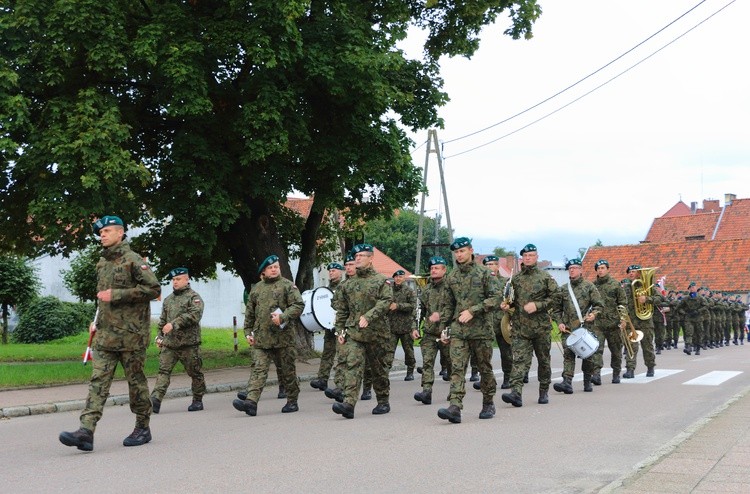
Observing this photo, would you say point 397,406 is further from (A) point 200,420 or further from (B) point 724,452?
(B) point 724,452

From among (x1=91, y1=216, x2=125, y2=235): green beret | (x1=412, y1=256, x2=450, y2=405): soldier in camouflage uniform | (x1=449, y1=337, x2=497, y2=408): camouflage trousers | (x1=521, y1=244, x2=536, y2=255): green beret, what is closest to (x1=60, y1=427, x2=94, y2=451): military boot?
(x1=91, y1=216, x2=125, y2=235): green beret

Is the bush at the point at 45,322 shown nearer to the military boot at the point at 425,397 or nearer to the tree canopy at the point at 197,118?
the tree canopy at the point at 197,118

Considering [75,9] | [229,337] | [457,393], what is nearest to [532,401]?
[457,393]

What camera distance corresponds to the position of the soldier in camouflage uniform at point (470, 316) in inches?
418

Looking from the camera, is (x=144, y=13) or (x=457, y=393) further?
(x=144, y=13)

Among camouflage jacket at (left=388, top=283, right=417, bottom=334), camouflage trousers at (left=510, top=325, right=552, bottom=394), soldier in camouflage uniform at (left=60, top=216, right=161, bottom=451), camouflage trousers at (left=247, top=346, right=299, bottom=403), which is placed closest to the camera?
soldier in camouflage uniform at (left=60, top=216, right=161, bottom=451)

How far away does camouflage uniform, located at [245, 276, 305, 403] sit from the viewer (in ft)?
38.6

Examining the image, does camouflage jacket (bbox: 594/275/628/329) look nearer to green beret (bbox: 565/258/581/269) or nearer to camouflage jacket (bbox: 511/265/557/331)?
green beret (bbox: 565/258/581/269)

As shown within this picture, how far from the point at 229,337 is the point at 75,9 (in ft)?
77.1

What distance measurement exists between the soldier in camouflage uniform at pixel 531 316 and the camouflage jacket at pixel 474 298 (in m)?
1.48

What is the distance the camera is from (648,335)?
56.1 feet

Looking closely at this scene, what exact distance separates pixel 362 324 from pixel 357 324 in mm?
367

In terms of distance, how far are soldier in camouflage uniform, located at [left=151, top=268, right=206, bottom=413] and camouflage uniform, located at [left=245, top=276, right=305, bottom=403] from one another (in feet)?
3.19

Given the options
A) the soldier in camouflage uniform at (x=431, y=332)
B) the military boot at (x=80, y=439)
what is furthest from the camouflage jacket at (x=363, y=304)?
the military boot at (x=80, y=439)
